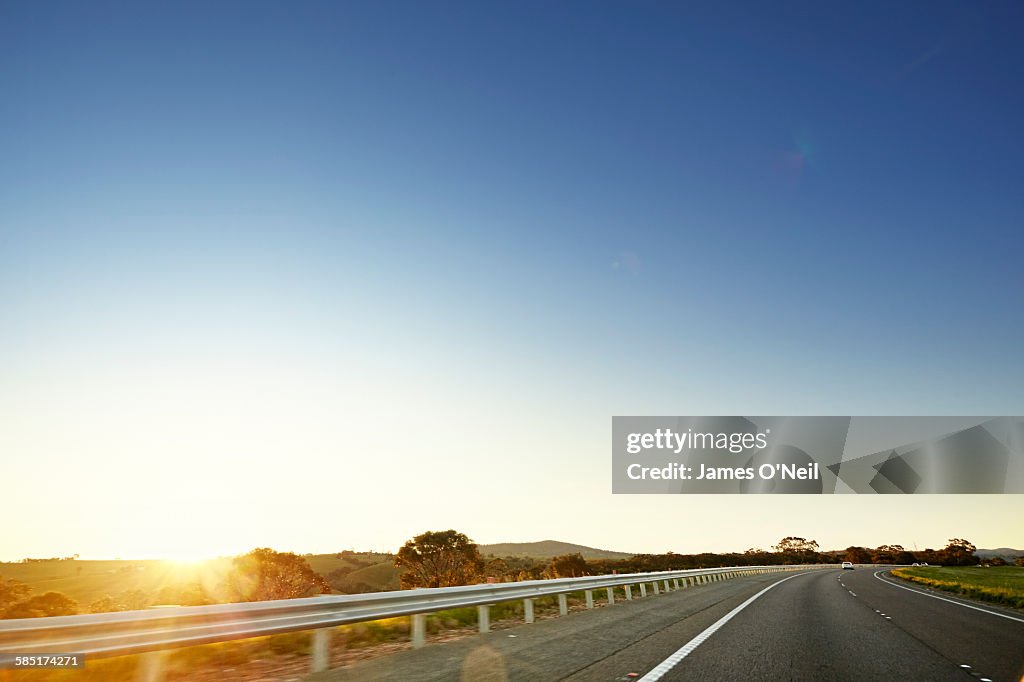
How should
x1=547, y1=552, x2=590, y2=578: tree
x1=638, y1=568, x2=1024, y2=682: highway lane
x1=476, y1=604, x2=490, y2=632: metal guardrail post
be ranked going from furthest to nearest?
x1=547, y1=552, x2=590, y2=578: tree, x1=476, y1=604, x2=490, y2=632: metal guardrail post, x1=638, y1=568, x2=1024, y2=682: highway lane

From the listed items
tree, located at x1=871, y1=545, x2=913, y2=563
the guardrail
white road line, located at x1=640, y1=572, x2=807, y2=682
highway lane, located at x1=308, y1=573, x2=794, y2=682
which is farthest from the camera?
tree, located at x1=871, y1=545, x2=913, y2=563

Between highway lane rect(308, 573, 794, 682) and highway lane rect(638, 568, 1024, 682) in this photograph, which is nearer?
highway lane rect(308, 573, 794, 682)

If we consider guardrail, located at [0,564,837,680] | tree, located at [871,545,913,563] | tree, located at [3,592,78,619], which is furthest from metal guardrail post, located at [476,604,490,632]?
tree, located at [871,545,913,563]

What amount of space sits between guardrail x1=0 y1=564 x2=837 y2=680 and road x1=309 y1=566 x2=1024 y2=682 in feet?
1.84

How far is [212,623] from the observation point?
6.69m

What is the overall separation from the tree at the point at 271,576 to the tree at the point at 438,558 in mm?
12014

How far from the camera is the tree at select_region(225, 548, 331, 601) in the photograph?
3769 cm

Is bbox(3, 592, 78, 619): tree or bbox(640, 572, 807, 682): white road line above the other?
bbox(3, 592, 78, 619): tree

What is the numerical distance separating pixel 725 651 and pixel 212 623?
252 inches

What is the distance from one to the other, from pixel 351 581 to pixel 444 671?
7561 cm

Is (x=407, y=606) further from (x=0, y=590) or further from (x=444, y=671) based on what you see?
(x=0, y=590)

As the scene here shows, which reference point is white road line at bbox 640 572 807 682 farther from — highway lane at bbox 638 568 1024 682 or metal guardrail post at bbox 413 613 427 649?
metal guardrail post at bbox 413 613 427 649

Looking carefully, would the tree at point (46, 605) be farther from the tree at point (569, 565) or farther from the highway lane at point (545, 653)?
the tree at point (569, 565)

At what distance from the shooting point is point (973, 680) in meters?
7.17
